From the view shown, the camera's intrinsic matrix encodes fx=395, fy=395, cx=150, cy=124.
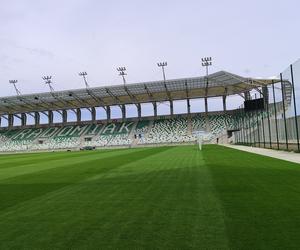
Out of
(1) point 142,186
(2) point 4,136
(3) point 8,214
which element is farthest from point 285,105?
(2) point 4,136

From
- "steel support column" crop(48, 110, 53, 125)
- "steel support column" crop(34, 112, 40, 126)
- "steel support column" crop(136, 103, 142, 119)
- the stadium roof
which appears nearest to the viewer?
the stadium roof

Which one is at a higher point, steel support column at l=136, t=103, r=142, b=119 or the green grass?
steel support column at l=136, t=103, r=142, b=119

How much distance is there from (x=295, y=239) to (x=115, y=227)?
2.75 metres

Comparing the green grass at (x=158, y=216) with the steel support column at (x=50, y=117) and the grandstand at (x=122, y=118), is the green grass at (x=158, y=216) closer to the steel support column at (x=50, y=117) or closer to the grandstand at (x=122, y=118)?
the grandstand at (x=122, y=118)

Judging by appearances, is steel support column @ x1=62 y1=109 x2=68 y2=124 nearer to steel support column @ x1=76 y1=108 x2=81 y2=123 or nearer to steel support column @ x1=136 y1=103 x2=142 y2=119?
steel support column @ x1=76 y1=108 x2=81 y2=123

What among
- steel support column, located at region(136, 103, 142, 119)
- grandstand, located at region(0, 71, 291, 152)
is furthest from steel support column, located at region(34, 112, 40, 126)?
steel support column, located at region(136, 103, 142, 119)

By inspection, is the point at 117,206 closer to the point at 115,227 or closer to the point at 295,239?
the point at 115,227

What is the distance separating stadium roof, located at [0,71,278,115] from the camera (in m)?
65.3

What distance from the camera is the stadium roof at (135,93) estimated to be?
214ft

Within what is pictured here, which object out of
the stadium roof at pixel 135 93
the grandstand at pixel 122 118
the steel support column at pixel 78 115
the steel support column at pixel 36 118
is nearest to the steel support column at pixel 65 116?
the grandstand at pixel 122 118

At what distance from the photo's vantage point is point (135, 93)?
239 ft

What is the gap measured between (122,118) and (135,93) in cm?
1400

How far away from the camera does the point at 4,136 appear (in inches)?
3457

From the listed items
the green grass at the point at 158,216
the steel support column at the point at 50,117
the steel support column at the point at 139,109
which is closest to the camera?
the green grass at the point at 158,216
